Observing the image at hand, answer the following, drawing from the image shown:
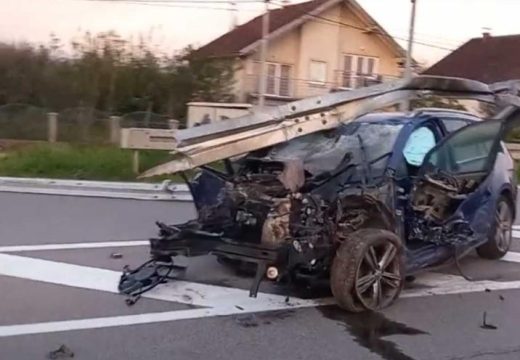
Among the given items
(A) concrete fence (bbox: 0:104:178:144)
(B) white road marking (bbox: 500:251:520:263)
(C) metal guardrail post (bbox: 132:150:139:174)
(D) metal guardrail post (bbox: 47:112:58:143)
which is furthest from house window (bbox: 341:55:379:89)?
(B) white road marking (bbox: 500:251:520:263)

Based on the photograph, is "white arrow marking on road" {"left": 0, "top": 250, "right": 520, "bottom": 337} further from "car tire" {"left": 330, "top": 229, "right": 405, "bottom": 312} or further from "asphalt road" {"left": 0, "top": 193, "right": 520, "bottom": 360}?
"car tire" {"left": 330, "top": 229, "right": 405, "bottom": 312}

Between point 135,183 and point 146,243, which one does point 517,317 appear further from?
point 135,183

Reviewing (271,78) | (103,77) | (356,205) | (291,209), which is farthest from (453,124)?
(271,78)

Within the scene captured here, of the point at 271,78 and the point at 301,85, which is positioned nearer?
the point at 271,78

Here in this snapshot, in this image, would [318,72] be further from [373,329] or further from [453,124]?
[373,329]

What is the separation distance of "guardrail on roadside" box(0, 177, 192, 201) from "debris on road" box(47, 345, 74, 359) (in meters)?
8.61

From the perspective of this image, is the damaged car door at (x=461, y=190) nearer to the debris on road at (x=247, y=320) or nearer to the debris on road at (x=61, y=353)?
the debris on road at (x=247, y=320)

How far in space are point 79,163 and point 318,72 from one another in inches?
1071

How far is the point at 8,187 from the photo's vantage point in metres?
16.2

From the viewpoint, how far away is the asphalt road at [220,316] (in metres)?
6.73

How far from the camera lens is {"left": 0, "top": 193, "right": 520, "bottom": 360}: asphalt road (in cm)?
673

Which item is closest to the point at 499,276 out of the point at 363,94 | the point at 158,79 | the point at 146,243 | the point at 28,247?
the point at 363,94

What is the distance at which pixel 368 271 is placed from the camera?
800 centimetres

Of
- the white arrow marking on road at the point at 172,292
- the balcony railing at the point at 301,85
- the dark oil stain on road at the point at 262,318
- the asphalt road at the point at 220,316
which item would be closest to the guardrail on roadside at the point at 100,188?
the asphalt road at the point at 220,316
